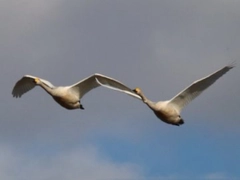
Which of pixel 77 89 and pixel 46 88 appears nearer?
pixel 77 89

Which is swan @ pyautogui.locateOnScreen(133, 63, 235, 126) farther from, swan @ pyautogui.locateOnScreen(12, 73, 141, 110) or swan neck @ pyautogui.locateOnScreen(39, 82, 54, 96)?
swan neck @ pyautogui.locateOnScreen(39, 82, 54, 96)

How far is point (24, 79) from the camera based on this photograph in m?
46.3

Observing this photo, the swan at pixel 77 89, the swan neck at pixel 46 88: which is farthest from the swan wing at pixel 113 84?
the swan neck at pixel 46 88

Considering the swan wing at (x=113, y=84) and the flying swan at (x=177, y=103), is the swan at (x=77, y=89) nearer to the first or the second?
the swan wing at (x=113, y=84)

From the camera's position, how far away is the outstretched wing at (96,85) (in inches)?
1670

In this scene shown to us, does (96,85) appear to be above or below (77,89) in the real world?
above

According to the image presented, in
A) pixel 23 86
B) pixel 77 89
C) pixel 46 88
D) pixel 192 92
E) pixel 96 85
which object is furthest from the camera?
pixel 23 86

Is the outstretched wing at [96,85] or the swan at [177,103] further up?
the outstretched wing at [96,85]

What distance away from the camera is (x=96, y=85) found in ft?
144

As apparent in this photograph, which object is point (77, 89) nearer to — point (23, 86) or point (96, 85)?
point (96, 85)

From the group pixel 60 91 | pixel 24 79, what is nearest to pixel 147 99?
pixel 60 91

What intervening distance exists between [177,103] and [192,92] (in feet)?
2.36

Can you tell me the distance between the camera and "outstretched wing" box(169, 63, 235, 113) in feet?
134

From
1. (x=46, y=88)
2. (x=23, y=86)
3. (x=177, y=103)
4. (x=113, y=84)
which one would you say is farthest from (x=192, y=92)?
(x=23, y=86)
